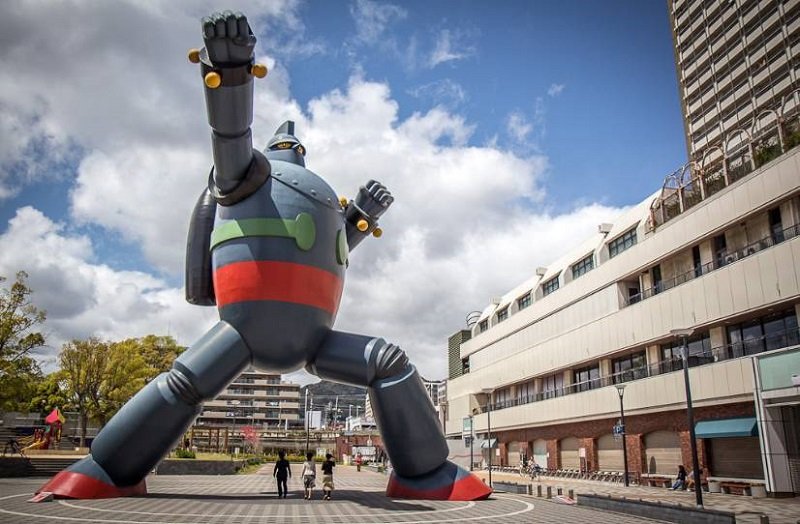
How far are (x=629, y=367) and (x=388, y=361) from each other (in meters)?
22.3

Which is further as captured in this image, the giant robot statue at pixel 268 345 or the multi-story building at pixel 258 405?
the multi-story building at pixel 258 405

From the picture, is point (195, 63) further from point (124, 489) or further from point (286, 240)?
point (124, 489)

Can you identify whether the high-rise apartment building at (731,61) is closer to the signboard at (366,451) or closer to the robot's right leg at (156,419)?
the robot's right leg at (156,419)

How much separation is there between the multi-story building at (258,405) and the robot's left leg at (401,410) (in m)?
85.7

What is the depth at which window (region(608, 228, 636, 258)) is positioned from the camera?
32.2 meters

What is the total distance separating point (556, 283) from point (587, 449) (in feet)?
36.8

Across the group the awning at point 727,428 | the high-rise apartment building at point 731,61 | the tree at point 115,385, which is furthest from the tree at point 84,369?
the high-rise apartment building at point 731,61

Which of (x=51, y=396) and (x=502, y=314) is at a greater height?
(x=502, y=314)

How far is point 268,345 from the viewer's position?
12.1 meters

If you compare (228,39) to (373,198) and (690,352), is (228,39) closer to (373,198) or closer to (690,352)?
(373,198)

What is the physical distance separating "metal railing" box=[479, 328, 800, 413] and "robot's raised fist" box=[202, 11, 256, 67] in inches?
776

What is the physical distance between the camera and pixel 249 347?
12.2 metres

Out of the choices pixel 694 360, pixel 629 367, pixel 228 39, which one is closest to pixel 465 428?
pixel 629 367

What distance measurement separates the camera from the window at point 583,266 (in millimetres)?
36500
